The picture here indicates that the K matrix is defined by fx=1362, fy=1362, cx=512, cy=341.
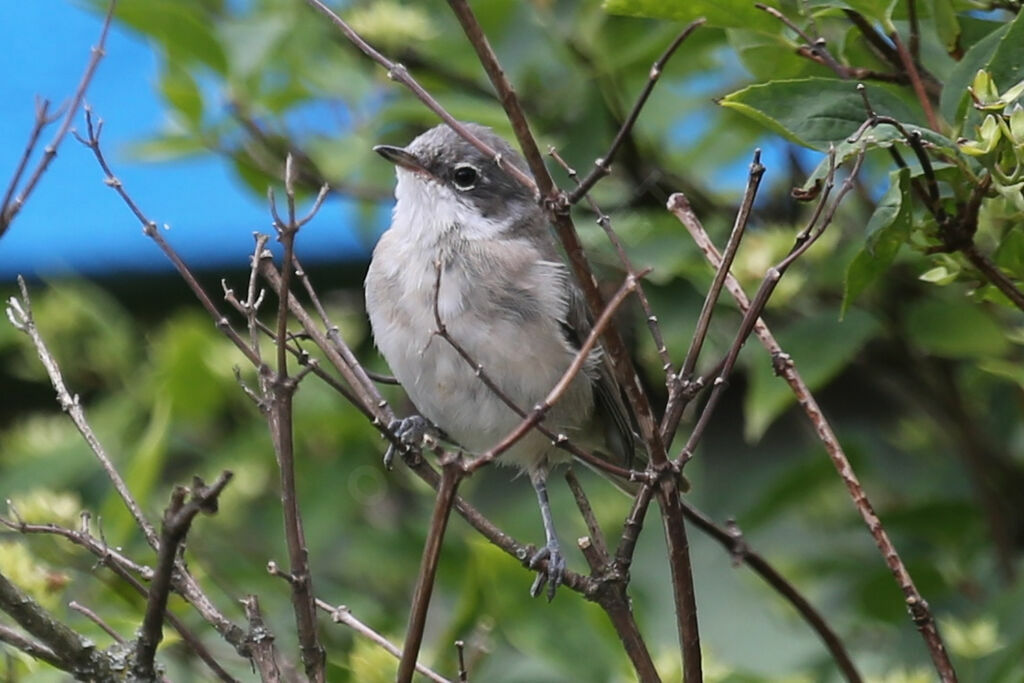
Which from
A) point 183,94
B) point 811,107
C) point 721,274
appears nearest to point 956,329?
point 811,107

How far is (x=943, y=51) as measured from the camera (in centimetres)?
273

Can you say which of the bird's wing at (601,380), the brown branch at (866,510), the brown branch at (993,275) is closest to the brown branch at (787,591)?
the brown branch at (866,510)

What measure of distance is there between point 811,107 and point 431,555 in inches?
43.2

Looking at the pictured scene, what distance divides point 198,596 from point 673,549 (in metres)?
0.72

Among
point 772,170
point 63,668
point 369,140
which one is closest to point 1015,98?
point 63,668

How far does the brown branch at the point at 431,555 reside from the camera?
5.39 ft

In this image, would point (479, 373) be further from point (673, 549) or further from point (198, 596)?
point (198, 596)

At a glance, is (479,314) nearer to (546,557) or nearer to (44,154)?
(546,557)

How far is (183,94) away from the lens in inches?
144

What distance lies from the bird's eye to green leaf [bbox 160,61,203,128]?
2.37ft

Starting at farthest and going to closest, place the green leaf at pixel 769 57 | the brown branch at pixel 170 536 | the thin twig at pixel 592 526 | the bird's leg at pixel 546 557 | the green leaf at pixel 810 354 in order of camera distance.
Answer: the green leaf at pixel 810 354 → the green leaf at pixel 769 57 → the bird's leg at pixel 546 557 → the thin twig at pixel 592 526 → the brown branch at pixel 170 536

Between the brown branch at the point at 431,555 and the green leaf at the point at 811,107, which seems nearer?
the brown branch at the point at 431,555

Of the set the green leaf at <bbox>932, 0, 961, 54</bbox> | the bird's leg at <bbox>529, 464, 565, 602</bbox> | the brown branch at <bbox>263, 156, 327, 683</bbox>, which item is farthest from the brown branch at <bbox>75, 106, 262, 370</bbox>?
the green leaf at <bbox>932, 0, 961, 54</bbox>

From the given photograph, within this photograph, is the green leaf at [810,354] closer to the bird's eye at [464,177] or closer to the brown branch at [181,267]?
the bird's eye at [464,177]
